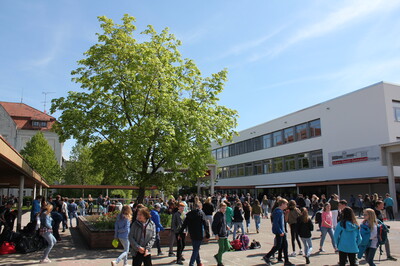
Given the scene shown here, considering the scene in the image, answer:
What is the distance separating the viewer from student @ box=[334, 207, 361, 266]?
720 centimetres

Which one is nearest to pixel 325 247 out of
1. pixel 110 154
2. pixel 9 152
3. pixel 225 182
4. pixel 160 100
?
pixel 160 100

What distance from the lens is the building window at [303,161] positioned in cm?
3878

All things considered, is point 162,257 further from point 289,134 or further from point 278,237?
point 289,134

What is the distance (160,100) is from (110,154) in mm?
3496

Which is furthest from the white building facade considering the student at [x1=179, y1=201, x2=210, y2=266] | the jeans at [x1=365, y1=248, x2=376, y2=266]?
the student at [x1=179, y1=201, x2=210, y2=266]

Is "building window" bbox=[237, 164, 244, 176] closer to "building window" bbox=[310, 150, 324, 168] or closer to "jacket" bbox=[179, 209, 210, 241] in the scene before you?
"building window" bbox=[310, 150, 324, 168]

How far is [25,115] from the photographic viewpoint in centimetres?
6297

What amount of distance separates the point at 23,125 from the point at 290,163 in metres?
45.9

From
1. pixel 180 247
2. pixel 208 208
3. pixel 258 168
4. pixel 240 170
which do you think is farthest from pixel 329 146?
pixel 180 247

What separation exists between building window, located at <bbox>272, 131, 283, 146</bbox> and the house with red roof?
37082 millimetres

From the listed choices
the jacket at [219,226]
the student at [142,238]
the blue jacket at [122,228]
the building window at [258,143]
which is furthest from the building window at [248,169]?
the student at [142,238]

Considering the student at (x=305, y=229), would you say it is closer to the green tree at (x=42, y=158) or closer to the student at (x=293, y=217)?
the student at (x=293, y=217)

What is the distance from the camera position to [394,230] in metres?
17.0

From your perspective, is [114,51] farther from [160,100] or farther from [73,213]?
[73,213]
